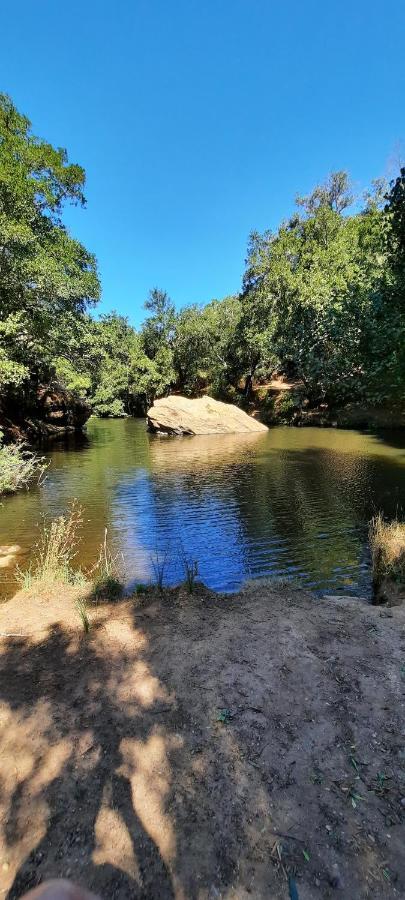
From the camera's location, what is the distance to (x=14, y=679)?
4.29 metres

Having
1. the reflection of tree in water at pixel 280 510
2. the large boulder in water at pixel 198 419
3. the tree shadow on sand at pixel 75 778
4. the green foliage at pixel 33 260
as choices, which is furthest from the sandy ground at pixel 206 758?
the large boulder in water at pixel 198 419

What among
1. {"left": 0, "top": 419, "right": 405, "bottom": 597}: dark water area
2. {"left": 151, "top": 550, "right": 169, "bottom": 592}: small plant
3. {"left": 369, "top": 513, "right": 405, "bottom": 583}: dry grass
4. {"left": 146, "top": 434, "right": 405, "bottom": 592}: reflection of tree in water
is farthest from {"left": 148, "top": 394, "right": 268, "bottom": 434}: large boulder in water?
{"left": 369, "top": 513, "right": 405, "bottom": 583}: dry grass

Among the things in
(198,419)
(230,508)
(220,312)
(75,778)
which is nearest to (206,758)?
(75,778)

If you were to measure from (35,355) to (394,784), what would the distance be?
2288 centimetres

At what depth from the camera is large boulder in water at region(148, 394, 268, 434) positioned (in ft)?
112

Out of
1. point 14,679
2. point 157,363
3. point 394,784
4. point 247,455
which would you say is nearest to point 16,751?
point 14,679

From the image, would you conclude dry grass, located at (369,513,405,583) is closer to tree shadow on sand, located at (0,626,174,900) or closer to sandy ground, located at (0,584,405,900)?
sandy ground, located at (0,584,405,900)

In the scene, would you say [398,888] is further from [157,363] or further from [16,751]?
[157,363]

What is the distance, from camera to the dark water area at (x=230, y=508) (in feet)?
30.6

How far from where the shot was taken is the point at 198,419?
112ft

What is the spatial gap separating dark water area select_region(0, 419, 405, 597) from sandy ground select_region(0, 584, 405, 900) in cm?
348

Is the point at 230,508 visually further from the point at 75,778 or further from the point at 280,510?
the point at 75,778

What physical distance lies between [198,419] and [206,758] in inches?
1231

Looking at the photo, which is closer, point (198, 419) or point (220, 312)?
point (198, 419)
